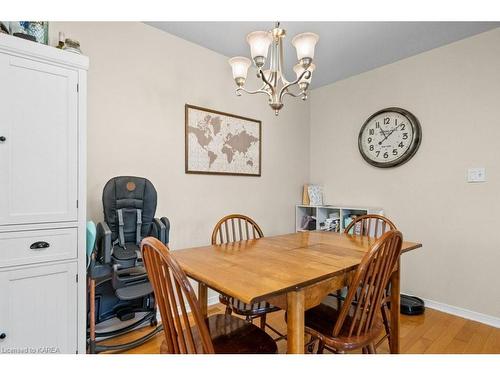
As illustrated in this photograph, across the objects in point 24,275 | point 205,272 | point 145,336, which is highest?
point 205,272

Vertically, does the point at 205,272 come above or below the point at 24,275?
above

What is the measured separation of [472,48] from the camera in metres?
2.39

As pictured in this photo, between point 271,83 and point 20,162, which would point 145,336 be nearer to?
point 20,162

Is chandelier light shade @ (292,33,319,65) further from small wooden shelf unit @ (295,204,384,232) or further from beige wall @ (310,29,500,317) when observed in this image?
small wooden shelf unit @ (295,204,384,232)

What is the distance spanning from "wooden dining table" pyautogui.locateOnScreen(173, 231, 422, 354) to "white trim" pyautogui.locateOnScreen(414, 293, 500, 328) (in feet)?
4.13

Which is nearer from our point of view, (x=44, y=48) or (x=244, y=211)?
(x=44, y=48)

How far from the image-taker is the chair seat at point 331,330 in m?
1.19

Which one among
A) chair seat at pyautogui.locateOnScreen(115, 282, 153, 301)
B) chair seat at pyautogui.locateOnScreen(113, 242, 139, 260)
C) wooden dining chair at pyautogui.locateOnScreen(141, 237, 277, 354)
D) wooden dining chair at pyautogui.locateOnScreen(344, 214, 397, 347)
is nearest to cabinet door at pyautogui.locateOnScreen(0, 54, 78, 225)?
chair seat at pyautogui.locateOnScreen(113, 242, 139, 260)

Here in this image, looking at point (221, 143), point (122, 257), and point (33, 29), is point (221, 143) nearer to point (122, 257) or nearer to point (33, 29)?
point (122, 257)

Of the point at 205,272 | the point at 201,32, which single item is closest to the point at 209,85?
the point at 201,32

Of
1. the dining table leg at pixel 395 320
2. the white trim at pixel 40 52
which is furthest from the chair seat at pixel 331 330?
the white trim at pixel 40 52

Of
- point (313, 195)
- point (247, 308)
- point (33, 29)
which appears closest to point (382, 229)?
point (313, 195)

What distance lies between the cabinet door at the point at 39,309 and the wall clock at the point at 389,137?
290 cm
